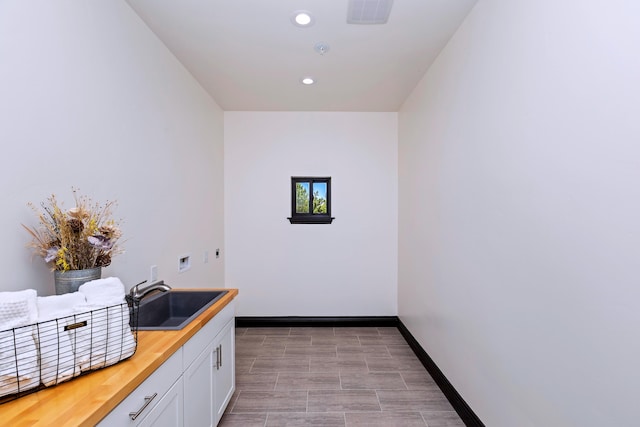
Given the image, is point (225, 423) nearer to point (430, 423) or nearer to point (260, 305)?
point (430, 423)

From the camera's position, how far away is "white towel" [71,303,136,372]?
A: 101 cm

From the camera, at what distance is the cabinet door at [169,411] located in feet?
3.85

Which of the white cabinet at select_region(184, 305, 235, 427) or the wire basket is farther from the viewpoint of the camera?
the white cabinet at select_region(184, 305, 235, 427)

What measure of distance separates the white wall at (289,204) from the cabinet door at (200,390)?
207cm

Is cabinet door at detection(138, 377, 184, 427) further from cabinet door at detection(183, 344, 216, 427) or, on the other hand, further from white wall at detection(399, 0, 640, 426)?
white wall at detection(399, 0, 640, 426)

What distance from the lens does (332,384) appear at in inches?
101

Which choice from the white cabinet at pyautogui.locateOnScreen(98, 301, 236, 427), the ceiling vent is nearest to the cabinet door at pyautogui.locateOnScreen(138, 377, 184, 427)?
the white cabinet at pyautogui.locateOnScreen(98, 301, 236, 427)

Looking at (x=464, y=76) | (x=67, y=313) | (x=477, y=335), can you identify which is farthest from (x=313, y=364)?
(x=464, y=76)

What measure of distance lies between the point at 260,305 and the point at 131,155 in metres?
2.54

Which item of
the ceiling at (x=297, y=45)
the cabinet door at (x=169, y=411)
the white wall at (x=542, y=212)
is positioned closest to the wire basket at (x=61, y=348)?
the cabinet door at (x=169, y=411)

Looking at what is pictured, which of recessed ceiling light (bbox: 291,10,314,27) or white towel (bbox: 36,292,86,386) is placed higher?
recessed ceiling light (bbox: 291,10,314,27)

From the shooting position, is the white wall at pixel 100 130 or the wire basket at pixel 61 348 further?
the white wall at pixel 100 130

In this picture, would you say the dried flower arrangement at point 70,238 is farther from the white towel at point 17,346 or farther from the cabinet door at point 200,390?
the cabinet door at point 200,390

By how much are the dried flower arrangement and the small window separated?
2636mm
